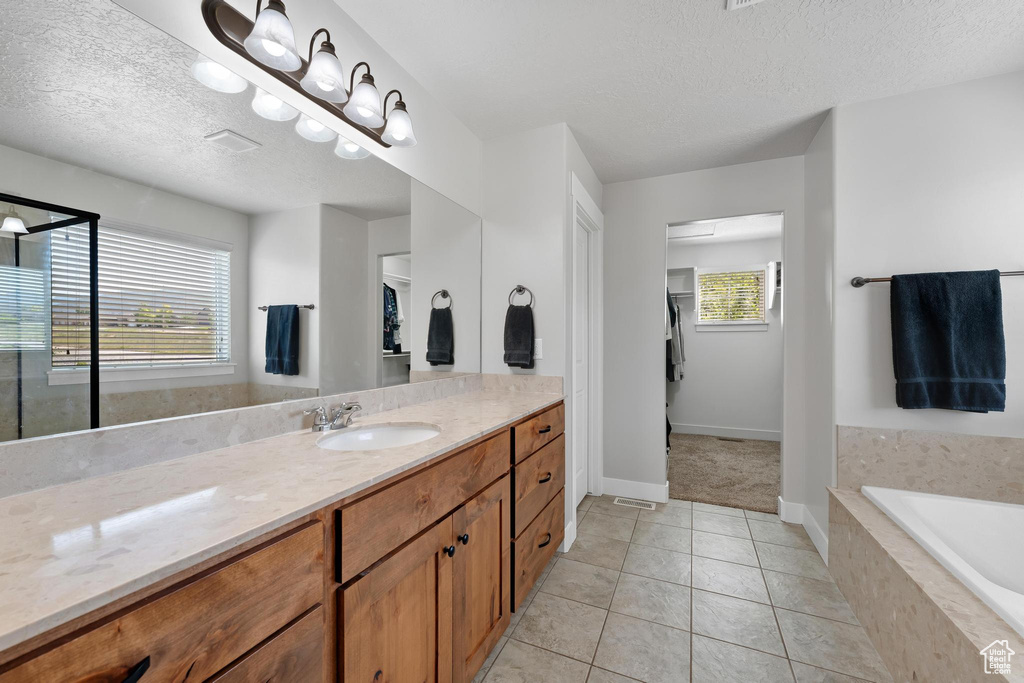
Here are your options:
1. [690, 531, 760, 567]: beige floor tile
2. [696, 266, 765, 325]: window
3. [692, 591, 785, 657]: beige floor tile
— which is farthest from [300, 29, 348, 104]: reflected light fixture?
[696, 266, 765, 325]: window

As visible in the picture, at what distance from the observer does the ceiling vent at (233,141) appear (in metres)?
1.17

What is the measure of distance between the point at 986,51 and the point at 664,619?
9.11 ft

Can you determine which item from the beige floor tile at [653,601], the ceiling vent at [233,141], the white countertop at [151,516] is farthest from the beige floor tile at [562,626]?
the ceiling vent at [233,141]

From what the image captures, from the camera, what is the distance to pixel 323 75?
133 centimetres

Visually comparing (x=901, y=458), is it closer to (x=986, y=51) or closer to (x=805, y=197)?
(x=805, y=197)

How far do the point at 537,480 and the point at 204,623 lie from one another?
140 centimetres

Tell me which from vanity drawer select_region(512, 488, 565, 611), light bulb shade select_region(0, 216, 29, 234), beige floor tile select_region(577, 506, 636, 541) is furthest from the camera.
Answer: beige floor tile select_region(577, 506, 636, 541)

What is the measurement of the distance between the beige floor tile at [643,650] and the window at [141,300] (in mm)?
1712

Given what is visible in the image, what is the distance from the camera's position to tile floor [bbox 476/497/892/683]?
1501mm

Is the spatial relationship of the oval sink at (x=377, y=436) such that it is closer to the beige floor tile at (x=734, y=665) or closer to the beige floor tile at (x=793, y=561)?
the beige floor tile at (x=734, y=665)

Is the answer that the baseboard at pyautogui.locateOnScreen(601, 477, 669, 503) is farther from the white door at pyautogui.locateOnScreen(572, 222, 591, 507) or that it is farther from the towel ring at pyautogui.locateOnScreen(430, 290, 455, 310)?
the towel ring at pyautogui.locateOnScreen(430, 290, 455, 310)

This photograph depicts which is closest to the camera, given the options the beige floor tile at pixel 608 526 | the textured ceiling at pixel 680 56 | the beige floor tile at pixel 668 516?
the textured ceiling at pixel 680 56

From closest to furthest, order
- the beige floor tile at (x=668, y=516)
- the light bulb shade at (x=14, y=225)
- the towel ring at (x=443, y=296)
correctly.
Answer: the light bulb shade at (x=14, y=225), the towel ring at (x=443, y=296), the beige floor tile at (x=668, y=516)

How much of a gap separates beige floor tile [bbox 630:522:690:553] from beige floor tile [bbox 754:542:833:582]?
15.1 inches
